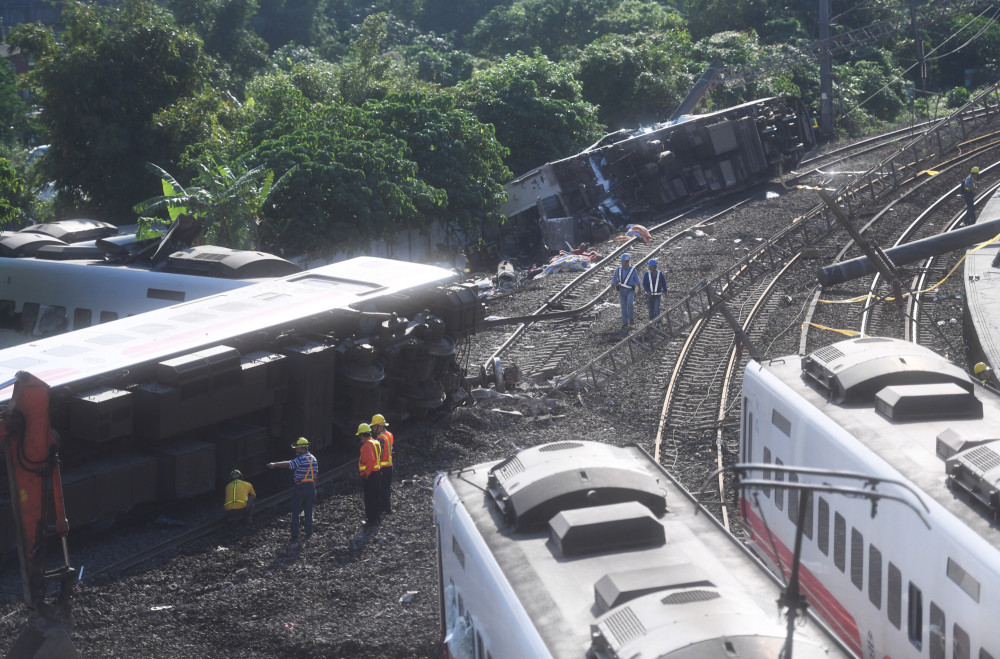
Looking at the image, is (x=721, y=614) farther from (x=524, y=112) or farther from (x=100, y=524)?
(x=524, y=112)

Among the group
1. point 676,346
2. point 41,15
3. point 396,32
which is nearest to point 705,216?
point 676,346

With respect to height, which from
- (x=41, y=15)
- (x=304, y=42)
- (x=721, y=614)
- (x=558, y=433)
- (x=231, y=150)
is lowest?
(x=558, y=433)

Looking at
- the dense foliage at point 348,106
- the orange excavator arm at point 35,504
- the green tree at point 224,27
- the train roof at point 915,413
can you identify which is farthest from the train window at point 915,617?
the green tree at point 224,27

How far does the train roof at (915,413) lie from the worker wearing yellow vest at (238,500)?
6.32 m

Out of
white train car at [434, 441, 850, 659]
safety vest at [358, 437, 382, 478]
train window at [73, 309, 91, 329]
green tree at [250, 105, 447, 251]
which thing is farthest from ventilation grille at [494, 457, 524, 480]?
green tree at [250, 105, 447, 251]

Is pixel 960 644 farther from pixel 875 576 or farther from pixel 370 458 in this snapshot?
pixel 370 458

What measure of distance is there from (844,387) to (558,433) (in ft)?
21.6

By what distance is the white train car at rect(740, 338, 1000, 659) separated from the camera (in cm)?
644

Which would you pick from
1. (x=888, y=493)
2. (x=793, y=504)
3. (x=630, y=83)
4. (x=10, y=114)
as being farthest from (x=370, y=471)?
(x=10, y=114)

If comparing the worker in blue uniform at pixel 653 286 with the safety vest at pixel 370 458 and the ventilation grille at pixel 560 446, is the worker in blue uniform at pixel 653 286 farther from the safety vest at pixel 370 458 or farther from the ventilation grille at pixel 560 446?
the ventilation grille at pixel 560 446

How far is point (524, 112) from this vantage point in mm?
34656

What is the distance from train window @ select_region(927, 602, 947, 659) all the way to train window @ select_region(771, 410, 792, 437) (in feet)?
9.76

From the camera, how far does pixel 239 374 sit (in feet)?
42.6

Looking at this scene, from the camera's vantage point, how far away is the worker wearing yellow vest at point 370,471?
12.1m
